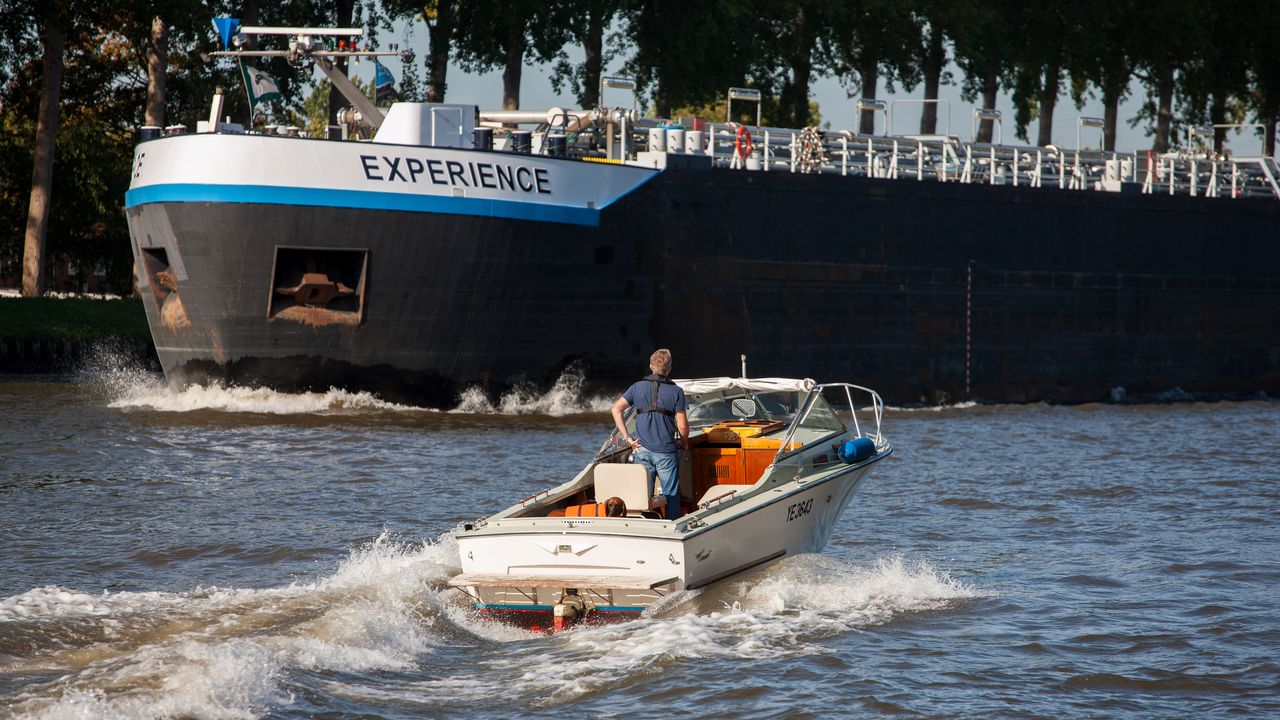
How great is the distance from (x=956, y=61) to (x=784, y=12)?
6.19 meters

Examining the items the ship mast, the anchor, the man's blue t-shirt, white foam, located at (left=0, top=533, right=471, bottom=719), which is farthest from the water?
the ship mast

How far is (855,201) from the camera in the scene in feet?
101

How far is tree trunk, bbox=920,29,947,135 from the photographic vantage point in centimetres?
4759

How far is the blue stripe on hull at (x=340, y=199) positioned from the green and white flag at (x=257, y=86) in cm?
248

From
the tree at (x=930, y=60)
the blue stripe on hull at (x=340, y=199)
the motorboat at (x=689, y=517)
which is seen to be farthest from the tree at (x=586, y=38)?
the motorboat at (x=689, y=517)

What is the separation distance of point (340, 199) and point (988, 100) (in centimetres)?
3161

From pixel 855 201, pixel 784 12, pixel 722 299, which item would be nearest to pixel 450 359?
pixel 722 299

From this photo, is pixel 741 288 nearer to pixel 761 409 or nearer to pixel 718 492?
pixel 761 409

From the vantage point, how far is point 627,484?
12.2m

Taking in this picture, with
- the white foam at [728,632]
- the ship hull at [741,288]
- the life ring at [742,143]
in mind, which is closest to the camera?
the white foam at [728,632]

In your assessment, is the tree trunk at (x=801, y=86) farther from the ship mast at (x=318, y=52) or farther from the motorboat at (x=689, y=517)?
the motorboat at (x=689, y=517)

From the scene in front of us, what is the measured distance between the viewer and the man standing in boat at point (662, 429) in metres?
12.4

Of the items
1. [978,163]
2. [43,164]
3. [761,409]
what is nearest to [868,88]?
[978,163]

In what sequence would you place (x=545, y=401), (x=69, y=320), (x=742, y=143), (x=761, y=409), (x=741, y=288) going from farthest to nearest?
(x=69, y=320)
(x=742, y=143)
(x=741, y=288)
(x=545, y=401)
(x=761, y=409)
